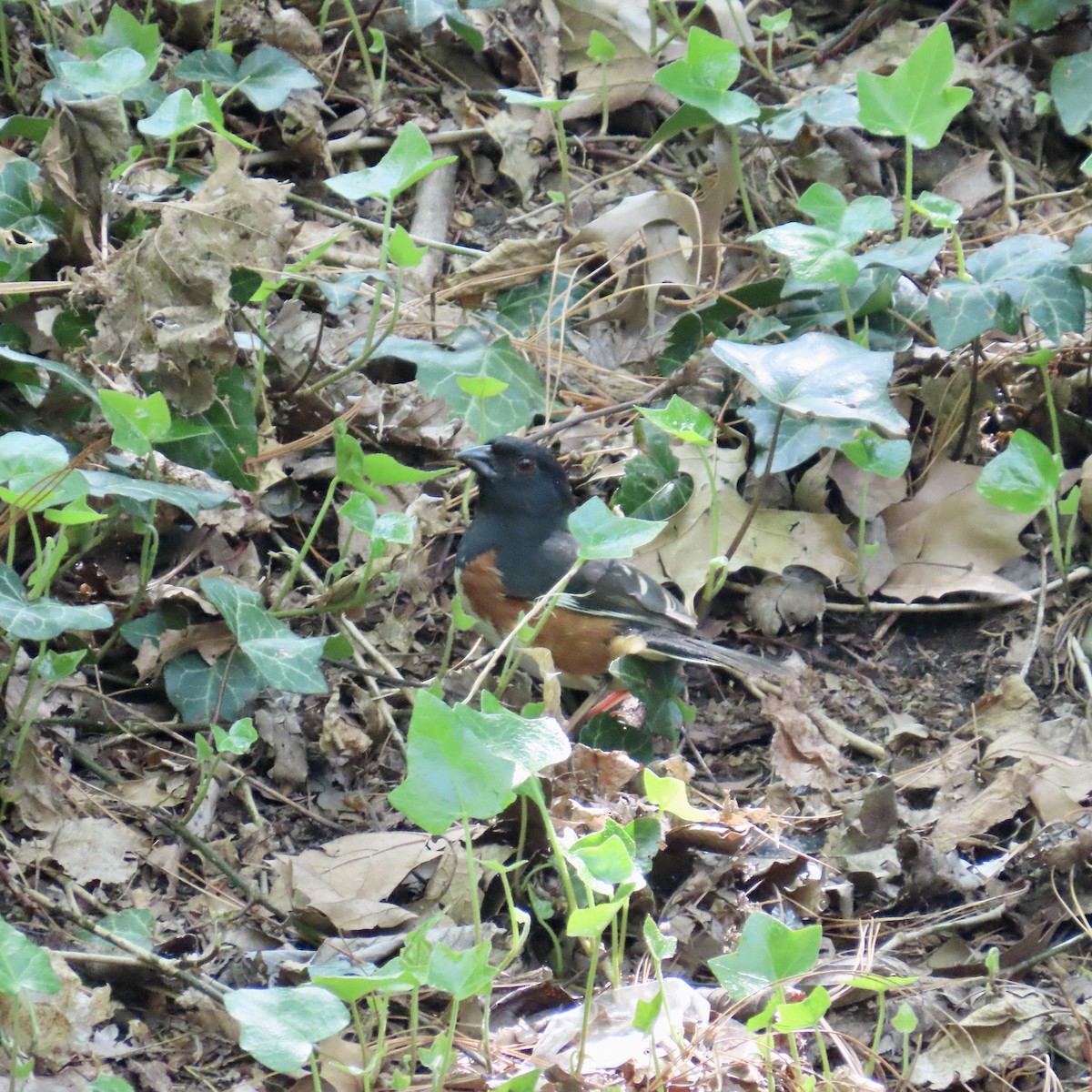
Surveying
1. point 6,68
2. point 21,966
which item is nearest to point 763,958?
point 21,966

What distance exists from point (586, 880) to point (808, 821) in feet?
4.37

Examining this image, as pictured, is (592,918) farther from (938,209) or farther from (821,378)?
(938,209)

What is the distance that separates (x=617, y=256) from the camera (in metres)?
4.67

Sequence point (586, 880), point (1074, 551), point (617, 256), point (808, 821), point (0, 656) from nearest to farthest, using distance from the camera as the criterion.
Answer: point (586, 880) → point (0, 656) → point (808, 821) → point (1074, 551) → point (617, 256)

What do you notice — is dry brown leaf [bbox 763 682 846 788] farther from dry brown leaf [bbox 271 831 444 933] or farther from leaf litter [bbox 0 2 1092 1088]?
dry brown leaf [bbox 271 831 444 933]

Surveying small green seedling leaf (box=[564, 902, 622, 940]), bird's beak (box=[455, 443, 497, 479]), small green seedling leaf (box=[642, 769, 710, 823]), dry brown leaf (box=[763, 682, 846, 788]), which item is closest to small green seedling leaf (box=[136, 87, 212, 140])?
bird's beak (box=[455, 443, 497, 479])

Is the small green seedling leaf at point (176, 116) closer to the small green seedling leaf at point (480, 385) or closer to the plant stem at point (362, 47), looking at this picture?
the small green seedling leaf at point (480, 385)

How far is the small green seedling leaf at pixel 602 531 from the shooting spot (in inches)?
103

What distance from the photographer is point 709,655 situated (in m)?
3.75

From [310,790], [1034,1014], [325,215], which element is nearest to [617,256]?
[325,215]

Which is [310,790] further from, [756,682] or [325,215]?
[325,215]

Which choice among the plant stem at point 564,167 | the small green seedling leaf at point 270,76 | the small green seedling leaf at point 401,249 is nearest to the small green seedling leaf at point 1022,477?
the small green seedling leaf at point 401,249

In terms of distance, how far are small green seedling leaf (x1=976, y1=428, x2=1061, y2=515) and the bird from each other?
0.84m

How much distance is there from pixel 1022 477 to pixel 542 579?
1.52 meters
